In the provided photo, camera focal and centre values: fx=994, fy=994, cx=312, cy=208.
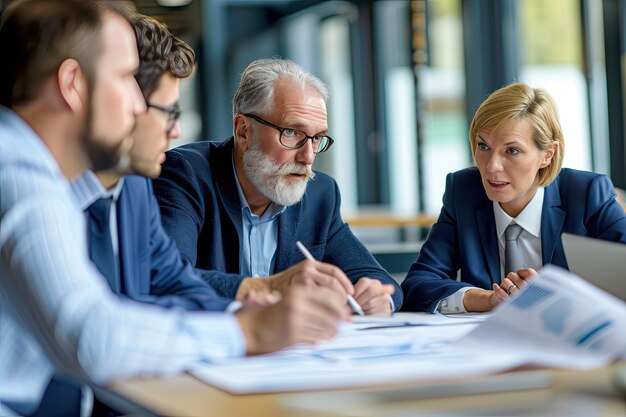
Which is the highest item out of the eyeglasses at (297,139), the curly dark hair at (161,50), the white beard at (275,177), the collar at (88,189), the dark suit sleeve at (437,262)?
the curly dark hair at (161,50)

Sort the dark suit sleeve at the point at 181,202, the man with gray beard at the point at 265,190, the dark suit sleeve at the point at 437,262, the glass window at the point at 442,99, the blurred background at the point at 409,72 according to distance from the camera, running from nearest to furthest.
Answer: the dark suit sleeve at the point at 437,262
the dark suit sleeve at the point at 181,202
the man with gray beard at the point at 265,190
the blurred background at the point at 409,72
the glass window at the point at 442,99

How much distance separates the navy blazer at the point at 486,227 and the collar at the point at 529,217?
0.02 metres

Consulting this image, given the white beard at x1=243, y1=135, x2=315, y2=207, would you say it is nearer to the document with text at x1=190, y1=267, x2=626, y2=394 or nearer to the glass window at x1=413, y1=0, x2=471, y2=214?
the document with text at x1=190, y1=267, x2=626, y2=394

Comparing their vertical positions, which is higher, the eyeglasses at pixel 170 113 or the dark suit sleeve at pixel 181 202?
the eyeglasses at pixel 170 113

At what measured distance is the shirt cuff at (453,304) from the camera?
2.45 metres

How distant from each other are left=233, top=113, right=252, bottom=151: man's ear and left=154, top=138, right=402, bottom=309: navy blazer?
46mm

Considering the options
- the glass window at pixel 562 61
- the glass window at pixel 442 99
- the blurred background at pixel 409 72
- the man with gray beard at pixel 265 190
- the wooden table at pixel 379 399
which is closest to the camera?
the wooden table at pixel 379 399

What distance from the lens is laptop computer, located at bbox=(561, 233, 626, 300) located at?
1861 millimetres

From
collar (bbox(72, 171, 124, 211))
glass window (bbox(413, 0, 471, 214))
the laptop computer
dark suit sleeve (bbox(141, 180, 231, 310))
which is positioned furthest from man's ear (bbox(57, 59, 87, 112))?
glass window (bbox(413, 0, 471, 214))

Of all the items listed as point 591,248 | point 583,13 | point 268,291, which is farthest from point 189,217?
point 583,13

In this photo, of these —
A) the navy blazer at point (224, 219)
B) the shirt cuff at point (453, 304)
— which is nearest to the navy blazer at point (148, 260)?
the navy blazer at point (224, 219)

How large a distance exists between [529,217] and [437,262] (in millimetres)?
290

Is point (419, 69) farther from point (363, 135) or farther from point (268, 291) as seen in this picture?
point (268, 291)

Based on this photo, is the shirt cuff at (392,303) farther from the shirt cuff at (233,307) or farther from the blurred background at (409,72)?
the blurred background at (409,72)
